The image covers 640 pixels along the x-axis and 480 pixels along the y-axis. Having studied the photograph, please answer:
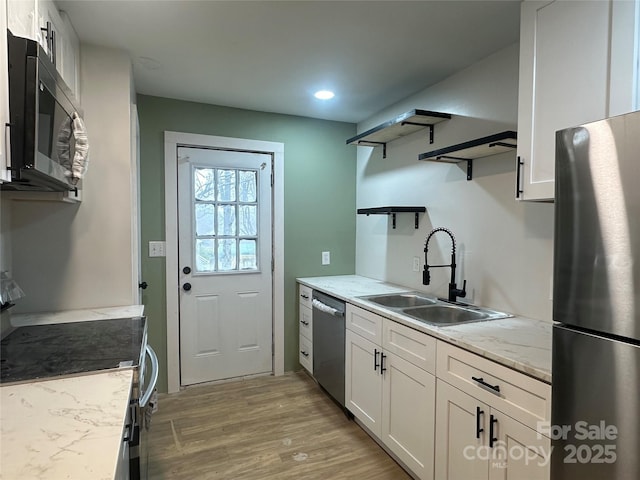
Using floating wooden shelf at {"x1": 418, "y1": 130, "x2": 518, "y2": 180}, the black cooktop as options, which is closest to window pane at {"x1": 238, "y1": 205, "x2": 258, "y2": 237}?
the black cooktop

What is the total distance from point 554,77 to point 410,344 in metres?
1.40

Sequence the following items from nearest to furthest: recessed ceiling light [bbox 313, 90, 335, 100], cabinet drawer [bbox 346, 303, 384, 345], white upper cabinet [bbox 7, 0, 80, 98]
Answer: white upper cabinet [bbox 7, 0, 80, 98] < cabinet drawer [bbox 346, 303, 384, 345] < recessed ceiling light [bbox 313, 90, 335, 100]

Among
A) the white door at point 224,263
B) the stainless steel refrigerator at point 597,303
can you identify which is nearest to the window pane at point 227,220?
the white door at point 224,263

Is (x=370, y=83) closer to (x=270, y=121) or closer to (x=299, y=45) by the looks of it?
(x=299, y=45)

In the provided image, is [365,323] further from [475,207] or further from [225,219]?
[225,219]

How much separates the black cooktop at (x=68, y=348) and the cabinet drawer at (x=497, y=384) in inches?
52.0

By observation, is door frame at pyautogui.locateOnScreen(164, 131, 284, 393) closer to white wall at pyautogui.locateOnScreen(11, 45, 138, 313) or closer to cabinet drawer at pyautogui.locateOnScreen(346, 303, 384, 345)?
white wall at pyautogui.locateOnScreen(11, 45, 138, 313)

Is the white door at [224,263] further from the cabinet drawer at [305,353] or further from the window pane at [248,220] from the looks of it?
the cabinet drawer at [305,353]

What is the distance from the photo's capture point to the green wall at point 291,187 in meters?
2.96

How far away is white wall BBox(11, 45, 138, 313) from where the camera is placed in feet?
6.62

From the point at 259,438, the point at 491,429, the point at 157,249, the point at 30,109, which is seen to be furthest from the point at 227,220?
the point at 491,429

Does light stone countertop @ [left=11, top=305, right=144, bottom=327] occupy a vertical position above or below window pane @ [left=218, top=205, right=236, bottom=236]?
below

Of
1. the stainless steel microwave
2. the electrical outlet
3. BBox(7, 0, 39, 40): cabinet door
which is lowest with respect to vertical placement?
the electrical outlet

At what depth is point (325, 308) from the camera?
2.89 metres
